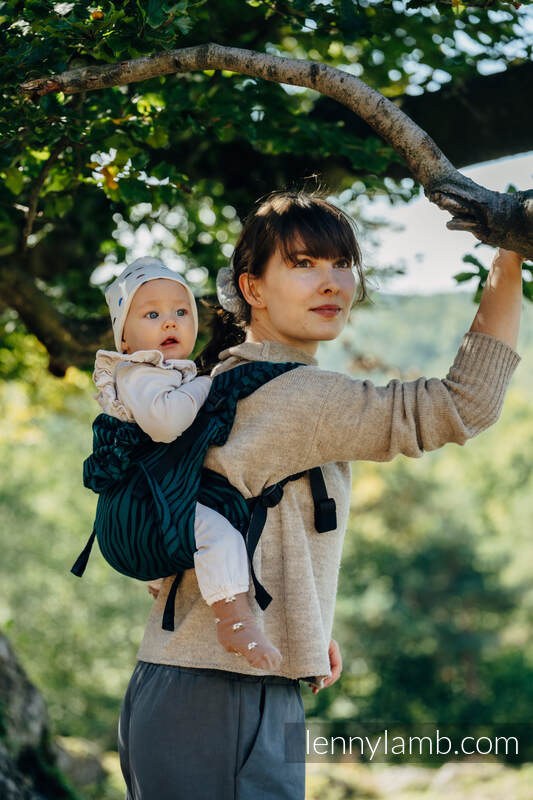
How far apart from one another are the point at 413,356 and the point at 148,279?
73851mm

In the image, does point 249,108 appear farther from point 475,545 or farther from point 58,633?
point 475,545

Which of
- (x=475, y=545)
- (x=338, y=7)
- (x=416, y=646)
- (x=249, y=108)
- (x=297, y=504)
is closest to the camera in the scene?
(x=297, y=504)

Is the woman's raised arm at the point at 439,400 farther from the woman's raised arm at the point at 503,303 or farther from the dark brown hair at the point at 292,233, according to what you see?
the dark brown hair at the point at 292,233

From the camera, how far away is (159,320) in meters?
2.04

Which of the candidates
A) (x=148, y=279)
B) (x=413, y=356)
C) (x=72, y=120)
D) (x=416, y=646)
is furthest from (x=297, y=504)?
(x=413, y=356)

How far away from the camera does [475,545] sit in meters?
23.2

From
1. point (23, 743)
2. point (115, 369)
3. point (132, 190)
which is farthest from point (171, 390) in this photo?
point (23, 743)

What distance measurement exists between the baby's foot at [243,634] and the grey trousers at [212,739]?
0.16 m

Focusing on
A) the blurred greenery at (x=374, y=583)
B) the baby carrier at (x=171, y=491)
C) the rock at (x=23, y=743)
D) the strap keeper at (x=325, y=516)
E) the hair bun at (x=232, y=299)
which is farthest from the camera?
the blurred greenery at (x=374, y=583)

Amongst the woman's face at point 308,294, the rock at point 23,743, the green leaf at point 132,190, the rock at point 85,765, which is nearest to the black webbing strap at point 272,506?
the woman's face at point 308,294

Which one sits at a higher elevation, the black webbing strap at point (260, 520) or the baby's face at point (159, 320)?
the baby's face at point (159, 320)

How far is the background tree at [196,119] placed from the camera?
219cm

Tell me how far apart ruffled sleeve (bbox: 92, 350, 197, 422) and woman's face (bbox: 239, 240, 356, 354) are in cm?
26

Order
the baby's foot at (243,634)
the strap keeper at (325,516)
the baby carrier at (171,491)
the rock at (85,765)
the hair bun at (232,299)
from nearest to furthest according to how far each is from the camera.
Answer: the baby's foot at (243,634), the baby carrier at (171,491), the strap keeper at (325,516), the hair bun at (232,299), the rock at (85,765)
